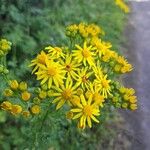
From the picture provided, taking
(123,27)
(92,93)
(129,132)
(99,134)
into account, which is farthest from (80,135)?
(123,27)

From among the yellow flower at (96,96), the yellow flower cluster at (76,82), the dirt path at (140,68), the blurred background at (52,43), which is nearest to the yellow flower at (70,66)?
the yellow flower cluster at (76,82)

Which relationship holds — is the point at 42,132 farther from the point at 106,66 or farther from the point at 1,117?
the point at 1,117

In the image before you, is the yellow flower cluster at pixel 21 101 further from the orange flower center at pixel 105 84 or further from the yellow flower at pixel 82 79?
the orange flower center at pixel 105 84

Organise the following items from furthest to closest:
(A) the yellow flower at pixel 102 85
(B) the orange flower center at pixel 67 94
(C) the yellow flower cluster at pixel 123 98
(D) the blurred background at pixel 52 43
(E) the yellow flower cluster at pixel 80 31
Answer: (D) the blurred background at pixel 52 43 < (E) the yellow flower cluster at pixel 80 31 < (C) the yellow flower cluster at pixel 123 98 < (A) the yellow flower at pixel 102 85 < (B) the orange flower center at pixel 67 94

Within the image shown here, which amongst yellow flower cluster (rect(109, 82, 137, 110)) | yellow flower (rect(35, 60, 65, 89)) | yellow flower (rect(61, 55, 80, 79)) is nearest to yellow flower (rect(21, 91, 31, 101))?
yellow flower (rect(35, 60, 65, 89))

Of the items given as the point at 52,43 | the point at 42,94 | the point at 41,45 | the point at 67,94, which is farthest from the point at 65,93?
the point at 41,45
